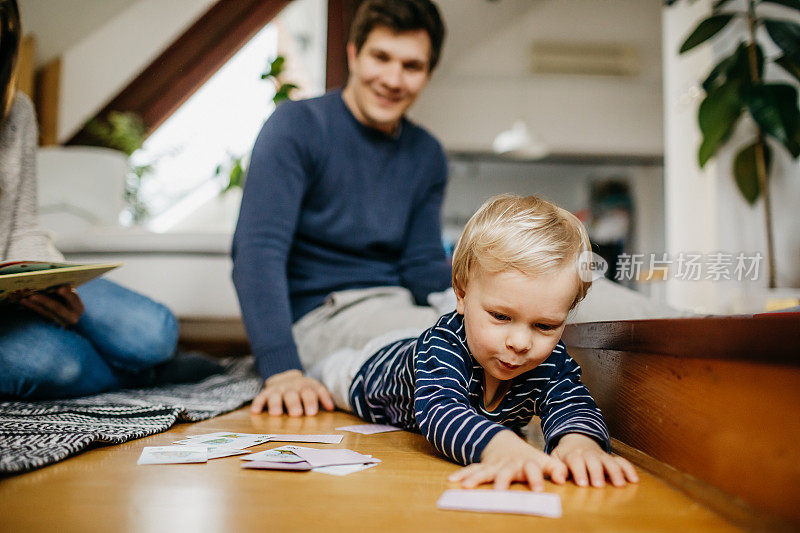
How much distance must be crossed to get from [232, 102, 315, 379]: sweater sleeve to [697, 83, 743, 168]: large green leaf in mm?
1750

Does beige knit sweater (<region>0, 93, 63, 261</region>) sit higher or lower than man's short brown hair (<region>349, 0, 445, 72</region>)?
lower

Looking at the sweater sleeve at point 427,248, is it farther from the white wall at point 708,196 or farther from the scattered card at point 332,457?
the white wall at point 708,196

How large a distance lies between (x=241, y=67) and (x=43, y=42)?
1031 mm

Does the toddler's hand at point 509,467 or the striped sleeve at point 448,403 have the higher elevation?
the striped sleeve at point 448,403

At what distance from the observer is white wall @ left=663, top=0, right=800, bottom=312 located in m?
2.61

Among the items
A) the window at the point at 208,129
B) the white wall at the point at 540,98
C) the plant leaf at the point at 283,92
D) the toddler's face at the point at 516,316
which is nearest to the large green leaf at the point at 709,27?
the plant leaf at the point at 283,92

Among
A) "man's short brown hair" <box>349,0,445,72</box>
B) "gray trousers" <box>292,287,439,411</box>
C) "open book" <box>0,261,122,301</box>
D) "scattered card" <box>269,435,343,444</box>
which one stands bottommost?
"scattered card" <box>269,435,343,444</box>

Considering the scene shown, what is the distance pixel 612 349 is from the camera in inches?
36.1

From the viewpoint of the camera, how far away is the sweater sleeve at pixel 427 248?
5.33ft

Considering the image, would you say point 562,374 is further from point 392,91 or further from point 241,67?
point 241,67

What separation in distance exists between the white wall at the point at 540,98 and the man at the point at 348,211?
400 cm

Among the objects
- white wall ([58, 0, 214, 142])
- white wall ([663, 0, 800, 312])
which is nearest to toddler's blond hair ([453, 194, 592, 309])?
white wall ([663, 0, 800, 312])

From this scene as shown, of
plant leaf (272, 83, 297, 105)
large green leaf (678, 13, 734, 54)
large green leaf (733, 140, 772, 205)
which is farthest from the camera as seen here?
plant leaf (272, 83, 297, 105)

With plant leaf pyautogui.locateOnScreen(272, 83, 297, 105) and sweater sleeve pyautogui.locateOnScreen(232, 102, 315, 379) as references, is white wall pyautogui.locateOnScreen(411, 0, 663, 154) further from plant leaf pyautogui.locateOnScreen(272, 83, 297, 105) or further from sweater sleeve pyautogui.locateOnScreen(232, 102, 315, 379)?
sweater sleeve pyautogui.locateOnScreen(232, 102, 315, 379)
